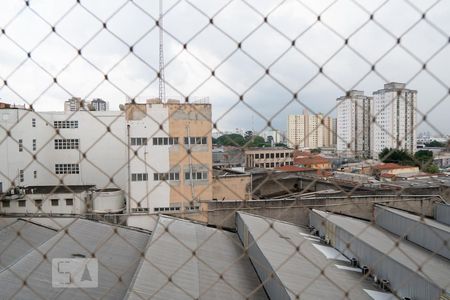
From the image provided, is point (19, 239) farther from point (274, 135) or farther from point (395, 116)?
point (395, 116)

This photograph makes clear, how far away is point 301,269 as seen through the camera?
7.81 ft

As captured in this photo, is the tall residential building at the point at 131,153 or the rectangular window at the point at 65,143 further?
the rectangular window at the point at 65,143

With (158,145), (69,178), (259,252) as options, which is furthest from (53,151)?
(259,252)

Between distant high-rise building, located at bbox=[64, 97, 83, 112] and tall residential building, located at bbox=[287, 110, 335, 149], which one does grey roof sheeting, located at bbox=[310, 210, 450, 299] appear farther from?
distant high-rise building, located at bbox=[64, 97, 83, 112]

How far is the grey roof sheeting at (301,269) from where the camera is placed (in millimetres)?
2045

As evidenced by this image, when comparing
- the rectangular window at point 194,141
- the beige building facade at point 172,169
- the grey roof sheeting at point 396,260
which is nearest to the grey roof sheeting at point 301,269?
the grey roof sheeting at point 396,260

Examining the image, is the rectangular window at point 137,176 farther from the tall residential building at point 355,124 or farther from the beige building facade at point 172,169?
the tall residential building at point 355,124

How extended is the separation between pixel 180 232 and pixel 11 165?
3162 mm

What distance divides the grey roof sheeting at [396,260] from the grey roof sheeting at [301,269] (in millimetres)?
109

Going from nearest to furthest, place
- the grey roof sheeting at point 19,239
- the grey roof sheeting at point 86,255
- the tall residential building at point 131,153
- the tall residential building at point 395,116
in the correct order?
the tall residential building at point 395,116 < the grey roof sheeting at point 86,255 < the grey roof sheeting at point 19,239 < the tall residential building at point 131,153

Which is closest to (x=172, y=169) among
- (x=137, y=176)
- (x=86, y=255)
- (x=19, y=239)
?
(x=137, y=176)

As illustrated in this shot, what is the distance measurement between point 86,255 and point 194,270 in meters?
0.89

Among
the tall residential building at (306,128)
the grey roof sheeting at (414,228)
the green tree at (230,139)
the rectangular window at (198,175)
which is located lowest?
the grey roof sheeting at (414,228)

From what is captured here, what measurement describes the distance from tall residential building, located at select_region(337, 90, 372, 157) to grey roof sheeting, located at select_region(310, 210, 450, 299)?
0.48 meters
